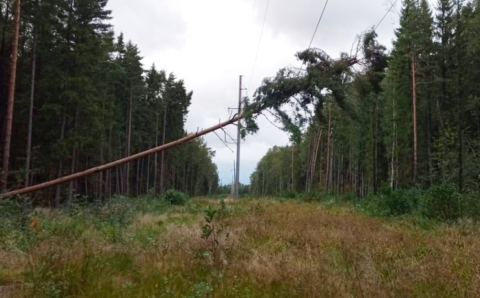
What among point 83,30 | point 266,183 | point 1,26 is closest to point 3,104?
point 1,26

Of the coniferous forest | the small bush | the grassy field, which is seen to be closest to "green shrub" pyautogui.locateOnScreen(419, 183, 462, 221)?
the coniferous forest

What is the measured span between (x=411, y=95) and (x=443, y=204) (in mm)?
17303

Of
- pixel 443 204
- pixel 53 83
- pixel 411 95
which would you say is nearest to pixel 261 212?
pixel 443 204

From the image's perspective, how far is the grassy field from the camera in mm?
4574

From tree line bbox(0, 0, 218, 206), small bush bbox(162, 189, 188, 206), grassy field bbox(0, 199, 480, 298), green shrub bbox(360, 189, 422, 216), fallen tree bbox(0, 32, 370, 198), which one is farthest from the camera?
small bush bbox(162, 189, 188, 206)

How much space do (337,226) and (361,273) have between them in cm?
554

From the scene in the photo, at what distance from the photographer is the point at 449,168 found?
75.9ft

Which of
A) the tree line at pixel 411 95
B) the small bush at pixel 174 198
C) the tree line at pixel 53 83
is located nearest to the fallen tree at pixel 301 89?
the tree line at pixel 411 95

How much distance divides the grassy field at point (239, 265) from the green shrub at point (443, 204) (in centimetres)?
306

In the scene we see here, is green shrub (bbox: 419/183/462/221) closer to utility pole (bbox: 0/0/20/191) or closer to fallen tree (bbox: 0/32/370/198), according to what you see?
fallen tree (bbox: 0/32/370/198)

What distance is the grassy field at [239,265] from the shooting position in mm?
4574

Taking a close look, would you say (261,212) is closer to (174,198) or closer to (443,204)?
(443,204)

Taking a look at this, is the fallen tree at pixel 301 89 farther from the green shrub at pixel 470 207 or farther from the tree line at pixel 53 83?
the tree line at pixel 53 83

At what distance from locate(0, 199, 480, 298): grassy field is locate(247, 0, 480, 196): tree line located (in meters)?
4.92
